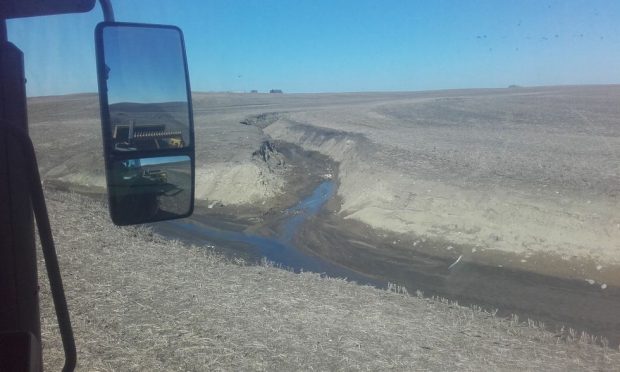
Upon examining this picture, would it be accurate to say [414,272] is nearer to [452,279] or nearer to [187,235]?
[452,279]

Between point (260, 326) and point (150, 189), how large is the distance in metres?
3.65

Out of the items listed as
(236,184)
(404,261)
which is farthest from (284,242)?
(236,184)

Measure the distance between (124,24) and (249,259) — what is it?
1021cm

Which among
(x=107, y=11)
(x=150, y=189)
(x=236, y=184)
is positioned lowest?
(x=236, y=184)

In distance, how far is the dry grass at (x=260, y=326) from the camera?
231 inches

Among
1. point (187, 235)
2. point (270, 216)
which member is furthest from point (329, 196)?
point (187, 235)

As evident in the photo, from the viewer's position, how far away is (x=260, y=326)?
6730 millimetres

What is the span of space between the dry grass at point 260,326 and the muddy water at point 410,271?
7.60 feet

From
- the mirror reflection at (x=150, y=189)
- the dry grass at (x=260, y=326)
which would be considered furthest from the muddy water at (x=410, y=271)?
the mirror reflection at (x=150, y=189)

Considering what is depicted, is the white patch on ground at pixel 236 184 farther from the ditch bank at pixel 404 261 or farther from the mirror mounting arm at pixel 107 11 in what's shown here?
the mirror mounting arm at pixel 107 11

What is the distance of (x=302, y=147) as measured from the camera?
109ft

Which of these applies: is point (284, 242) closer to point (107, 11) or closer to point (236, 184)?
point (236, 184)

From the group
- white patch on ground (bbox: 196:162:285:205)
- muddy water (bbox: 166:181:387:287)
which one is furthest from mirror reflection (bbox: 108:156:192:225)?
white patch on ground (bbox: 196:162:285:205)

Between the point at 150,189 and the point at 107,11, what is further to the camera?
the point at 150,189
